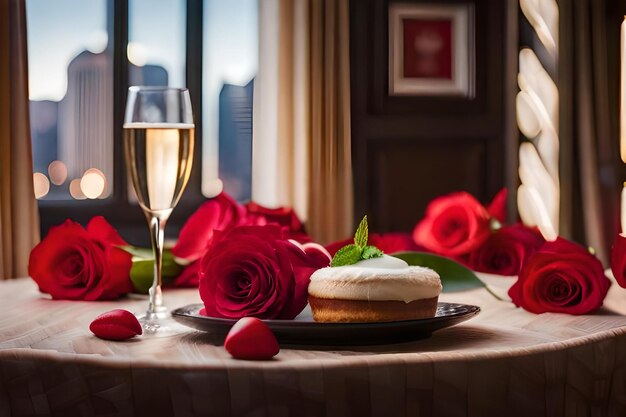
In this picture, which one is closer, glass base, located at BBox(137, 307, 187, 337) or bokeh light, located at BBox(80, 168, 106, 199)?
glass base, located at BBox(137, 307, 187, 337)

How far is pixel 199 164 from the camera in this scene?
12.6 feet

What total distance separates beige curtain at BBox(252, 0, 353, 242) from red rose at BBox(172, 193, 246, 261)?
2297 mm

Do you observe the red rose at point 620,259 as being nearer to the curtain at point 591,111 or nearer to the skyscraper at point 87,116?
the curtain at point 591,111

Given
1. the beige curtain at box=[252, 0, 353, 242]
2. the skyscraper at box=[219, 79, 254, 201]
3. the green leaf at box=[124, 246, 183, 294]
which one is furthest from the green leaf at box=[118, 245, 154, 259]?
the skyscraper at box=[219, 79, 254, 201]

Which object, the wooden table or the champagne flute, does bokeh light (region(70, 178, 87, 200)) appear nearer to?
the champagne flute

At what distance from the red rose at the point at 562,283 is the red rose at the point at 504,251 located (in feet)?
1.23

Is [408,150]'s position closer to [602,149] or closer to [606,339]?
[602,149]

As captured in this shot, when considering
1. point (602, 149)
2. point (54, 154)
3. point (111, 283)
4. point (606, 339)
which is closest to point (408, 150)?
point (602, 149)

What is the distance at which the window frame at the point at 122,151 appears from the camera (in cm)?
371

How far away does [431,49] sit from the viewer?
3.89 meters

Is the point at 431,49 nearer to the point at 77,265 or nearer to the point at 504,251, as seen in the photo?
the point at 504,251

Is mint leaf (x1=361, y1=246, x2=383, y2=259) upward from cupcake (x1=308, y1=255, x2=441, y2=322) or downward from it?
upward

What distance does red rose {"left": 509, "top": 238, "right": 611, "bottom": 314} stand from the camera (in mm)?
1083

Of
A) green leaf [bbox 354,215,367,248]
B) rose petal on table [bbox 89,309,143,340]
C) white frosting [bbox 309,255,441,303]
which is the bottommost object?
rose petal on table [bbox 89,309,143,340]
